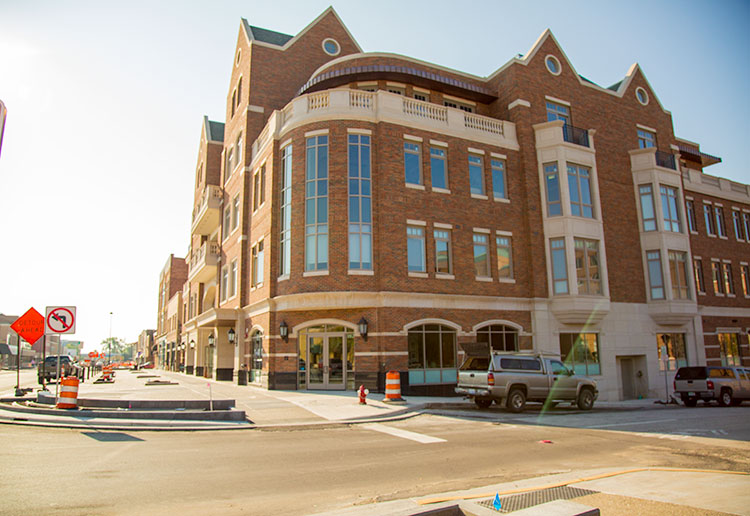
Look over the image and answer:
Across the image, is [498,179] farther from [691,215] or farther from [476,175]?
[691,215]

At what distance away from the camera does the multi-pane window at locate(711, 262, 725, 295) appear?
31.8m

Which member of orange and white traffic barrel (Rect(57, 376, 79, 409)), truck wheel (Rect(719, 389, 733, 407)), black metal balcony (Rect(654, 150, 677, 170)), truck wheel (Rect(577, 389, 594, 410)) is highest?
black metal balcony (Rect(654, 150, 677, 170))

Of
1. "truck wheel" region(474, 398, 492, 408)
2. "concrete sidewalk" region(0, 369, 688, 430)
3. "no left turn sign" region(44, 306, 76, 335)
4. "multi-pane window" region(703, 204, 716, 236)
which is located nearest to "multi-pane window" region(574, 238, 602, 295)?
"concrete sidewalk" region(0, 369, 688, 430)

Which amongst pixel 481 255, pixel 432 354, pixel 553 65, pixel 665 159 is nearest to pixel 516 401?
pixel 432 354

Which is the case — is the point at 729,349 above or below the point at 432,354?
below

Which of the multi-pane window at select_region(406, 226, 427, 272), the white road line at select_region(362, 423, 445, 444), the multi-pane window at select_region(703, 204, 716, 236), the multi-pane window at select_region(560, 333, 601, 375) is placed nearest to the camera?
the white road line at select_region(362, 423, 445, 444)

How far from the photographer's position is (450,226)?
2347cm

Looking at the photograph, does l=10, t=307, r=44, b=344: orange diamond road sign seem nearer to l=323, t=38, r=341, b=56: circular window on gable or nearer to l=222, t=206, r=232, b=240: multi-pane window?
l=222, t=206, r=232, b=240: multi-pane window

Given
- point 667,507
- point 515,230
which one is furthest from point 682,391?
point 667,507

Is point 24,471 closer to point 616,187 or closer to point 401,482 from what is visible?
point 401,482

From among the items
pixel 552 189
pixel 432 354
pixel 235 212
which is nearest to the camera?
pixel 432 354

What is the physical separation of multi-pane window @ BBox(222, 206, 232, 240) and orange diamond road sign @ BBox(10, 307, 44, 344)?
15961mm

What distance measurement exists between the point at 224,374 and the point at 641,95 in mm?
31681

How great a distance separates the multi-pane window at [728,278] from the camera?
32.4 m
